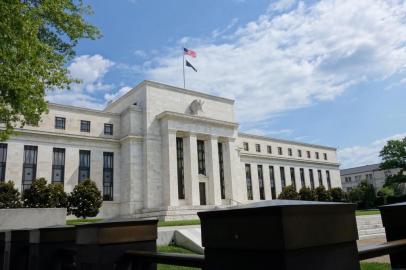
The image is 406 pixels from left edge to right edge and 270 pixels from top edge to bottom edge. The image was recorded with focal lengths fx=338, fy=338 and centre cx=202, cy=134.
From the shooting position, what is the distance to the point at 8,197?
2969cm

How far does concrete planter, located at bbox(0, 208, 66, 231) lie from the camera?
14.5 metres

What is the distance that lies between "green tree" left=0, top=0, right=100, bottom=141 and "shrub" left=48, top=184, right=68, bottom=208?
1796 centimetres

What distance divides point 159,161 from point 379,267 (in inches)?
1332

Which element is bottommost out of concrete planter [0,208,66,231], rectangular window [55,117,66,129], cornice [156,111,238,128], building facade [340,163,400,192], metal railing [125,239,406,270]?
metal railing [125,239,406,270]

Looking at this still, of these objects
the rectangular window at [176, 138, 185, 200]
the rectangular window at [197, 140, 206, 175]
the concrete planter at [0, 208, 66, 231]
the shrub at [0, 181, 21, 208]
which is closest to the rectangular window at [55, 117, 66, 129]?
the shrub at [0, 181, 21, 208]

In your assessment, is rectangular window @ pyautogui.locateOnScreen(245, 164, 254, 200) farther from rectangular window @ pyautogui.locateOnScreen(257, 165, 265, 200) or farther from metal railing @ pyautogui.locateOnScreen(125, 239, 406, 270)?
metal railing @ pyautogui.locateOnScreen(125, 239, 406, 270)

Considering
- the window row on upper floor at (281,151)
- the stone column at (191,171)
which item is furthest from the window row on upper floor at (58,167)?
the window row on upper floor at (281,151)

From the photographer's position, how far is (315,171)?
6625 cm

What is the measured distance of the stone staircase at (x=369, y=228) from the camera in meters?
21.9

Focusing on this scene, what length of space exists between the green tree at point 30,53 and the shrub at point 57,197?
17961 mm

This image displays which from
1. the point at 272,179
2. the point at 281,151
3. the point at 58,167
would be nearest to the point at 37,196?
the point at 58,167

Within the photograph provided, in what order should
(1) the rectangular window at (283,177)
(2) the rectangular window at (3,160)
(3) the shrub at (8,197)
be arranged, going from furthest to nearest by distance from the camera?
(1) the rectangular window at (283,177)
(2) the rectangular window at (3,160)
(3) the shrub at (8,197)

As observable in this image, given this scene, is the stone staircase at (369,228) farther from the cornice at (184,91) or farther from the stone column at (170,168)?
the cornice at (184,91)

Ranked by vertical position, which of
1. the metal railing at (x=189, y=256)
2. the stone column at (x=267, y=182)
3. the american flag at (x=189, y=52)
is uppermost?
the american flag at (x=189, y=52)
